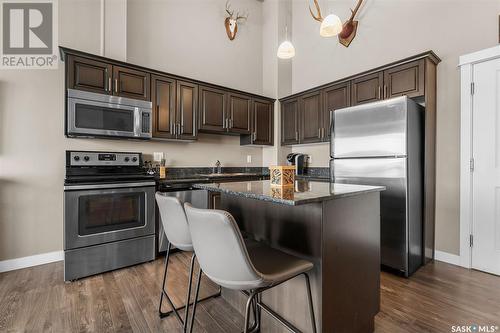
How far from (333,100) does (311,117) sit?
1.51 ft

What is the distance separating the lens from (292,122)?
4215mm

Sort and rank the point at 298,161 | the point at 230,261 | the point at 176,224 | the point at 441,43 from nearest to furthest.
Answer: the point at 230,261 < the point at 176,224 < the point at 441,43 < the point at 298,161

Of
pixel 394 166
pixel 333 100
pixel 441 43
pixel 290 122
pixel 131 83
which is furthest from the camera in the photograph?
pixel 290 122

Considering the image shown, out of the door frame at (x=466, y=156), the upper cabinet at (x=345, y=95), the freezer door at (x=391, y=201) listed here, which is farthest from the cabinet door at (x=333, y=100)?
the door frame at (x=466, y=156)

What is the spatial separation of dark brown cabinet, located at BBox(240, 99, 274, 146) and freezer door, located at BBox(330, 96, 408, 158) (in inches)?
61.0

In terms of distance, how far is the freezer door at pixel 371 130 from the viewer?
237 cm

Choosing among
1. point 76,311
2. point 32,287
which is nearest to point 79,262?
point 32,287

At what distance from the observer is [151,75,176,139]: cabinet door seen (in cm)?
314

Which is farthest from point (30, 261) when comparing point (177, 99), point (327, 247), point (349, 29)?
point (349, 29)

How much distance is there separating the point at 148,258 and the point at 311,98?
325 centimetres

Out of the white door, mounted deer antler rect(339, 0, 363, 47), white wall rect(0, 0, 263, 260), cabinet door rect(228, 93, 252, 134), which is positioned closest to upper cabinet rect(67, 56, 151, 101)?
white wall rect(0, 0, 263, 260)

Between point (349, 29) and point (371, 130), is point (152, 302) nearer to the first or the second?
point (371, 130)

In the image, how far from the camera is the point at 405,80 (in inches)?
107

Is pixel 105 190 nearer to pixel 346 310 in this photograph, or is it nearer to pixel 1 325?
pixel 1 325
